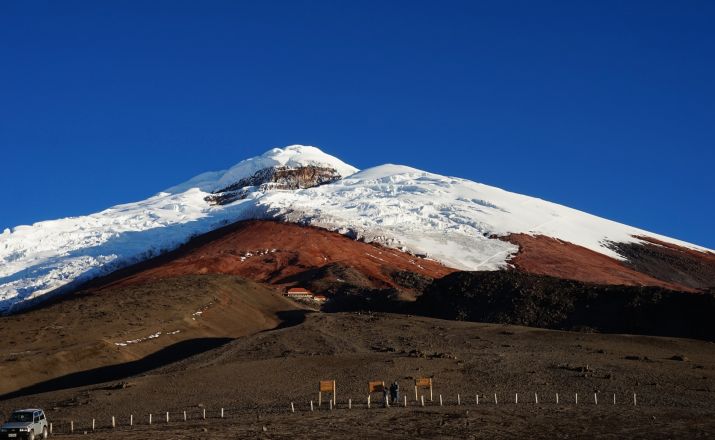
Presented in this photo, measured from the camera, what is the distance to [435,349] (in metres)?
52.7

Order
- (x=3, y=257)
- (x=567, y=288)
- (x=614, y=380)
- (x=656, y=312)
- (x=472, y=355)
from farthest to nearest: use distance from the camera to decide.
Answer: (x=3, y=257) → (x=567, y=288) → (x=656, y=312) → (x=472, y=355) → (x=614, y=380)

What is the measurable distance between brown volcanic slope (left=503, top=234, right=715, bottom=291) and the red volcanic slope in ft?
53.0

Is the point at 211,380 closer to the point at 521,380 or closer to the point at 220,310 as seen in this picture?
the point at 521,380

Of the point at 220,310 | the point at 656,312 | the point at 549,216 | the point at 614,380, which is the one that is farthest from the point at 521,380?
the point at 549,216

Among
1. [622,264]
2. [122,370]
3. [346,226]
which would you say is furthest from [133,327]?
[622,264]

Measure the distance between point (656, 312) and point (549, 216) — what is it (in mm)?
102136

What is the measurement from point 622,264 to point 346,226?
4480 cm

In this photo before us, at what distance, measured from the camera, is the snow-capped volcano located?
131000mm

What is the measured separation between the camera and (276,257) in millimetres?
116562

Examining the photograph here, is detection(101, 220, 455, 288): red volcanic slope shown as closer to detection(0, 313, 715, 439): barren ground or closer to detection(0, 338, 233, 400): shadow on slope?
detection(0, 338, 233, 400): shadow on slope

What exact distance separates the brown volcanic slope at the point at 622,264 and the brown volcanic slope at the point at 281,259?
1591 cm

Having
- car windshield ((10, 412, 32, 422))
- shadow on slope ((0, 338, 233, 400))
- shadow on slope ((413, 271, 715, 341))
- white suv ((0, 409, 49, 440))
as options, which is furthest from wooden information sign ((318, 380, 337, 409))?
shadow on slope ((413, 271, 715, 341))

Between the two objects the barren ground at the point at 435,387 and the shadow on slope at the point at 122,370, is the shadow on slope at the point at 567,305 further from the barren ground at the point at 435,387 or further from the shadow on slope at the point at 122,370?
the shadow on slope at the point at 122,370

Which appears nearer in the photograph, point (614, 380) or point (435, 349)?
point (614, 380)
